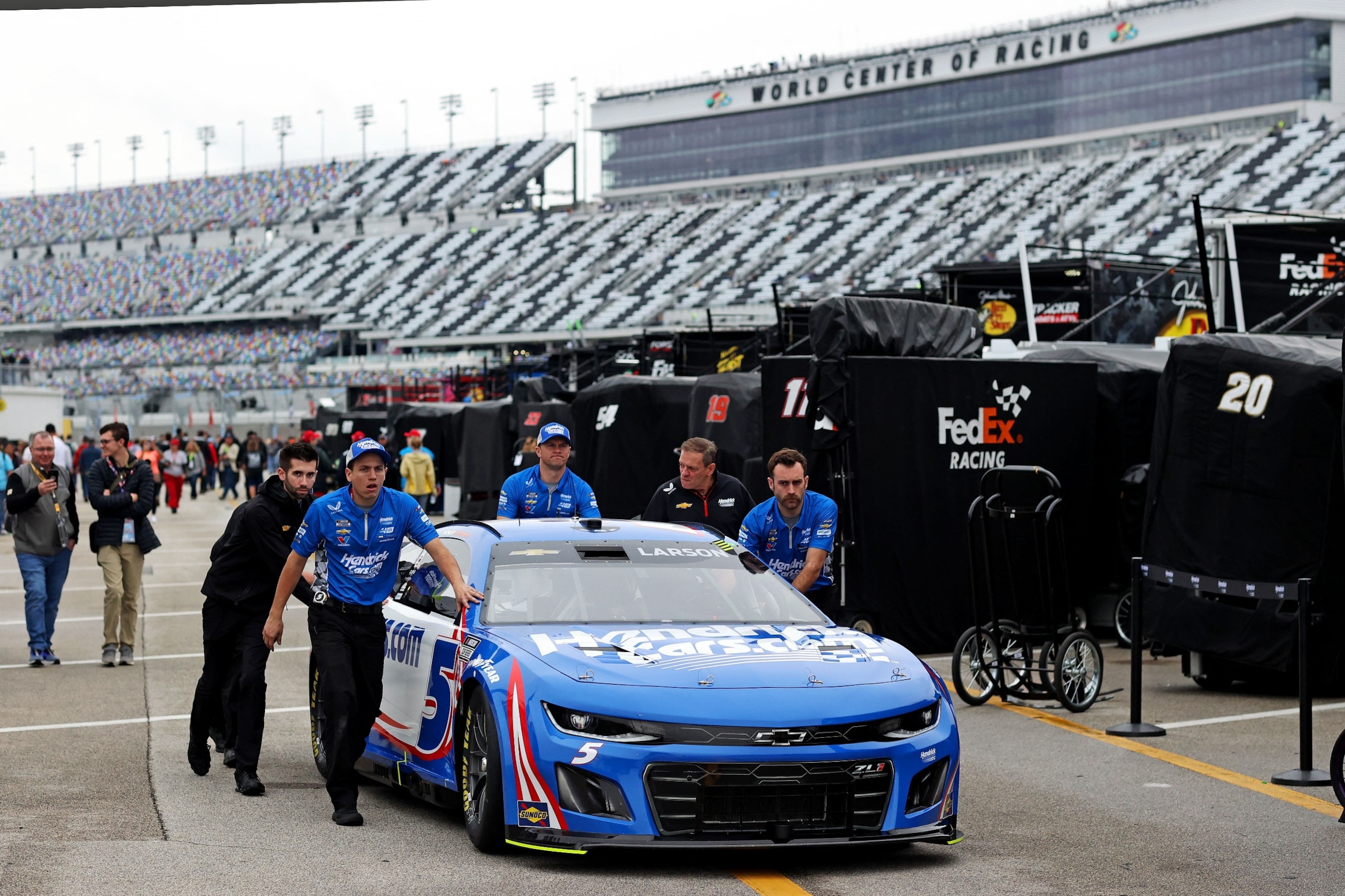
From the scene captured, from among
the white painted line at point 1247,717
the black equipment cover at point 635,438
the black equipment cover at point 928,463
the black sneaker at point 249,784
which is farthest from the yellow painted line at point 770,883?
the black equipment cover at point 635,438

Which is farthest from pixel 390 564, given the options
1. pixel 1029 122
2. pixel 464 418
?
pixel 1029 122

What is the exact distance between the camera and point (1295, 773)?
8.42m

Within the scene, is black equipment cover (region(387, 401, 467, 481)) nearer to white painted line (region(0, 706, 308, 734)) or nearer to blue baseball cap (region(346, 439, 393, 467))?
white painted line (region(0, 706, 308, 734))

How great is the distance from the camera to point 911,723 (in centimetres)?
654

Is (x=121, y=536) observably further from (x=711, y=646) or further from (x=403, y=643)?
(x=711, y=646)

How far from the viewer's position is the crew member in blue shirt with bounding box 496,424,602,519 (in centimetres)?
1036

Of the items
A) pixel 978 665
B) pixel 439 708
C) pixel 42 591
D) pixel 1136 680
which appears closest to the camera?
pixel 439 708

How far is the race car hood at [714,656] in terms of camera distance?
6449 millimetres

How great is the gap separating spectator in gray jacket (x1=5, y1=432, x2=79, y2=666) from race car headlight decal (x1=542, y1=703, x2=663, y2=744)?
859 centimetres

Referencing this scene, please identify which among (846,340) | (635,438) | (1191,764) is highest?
(846,340)

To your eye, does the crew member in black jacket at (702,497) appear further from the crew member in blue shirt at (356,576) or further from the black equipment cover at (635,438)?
the black equipment cover at (635,438)

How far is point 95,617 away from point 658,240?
252ft

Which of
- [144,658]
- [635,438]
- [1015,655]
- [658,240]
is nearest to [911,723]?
[1015,655]

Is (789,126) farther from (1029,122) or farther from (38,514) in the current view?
(38,514)
